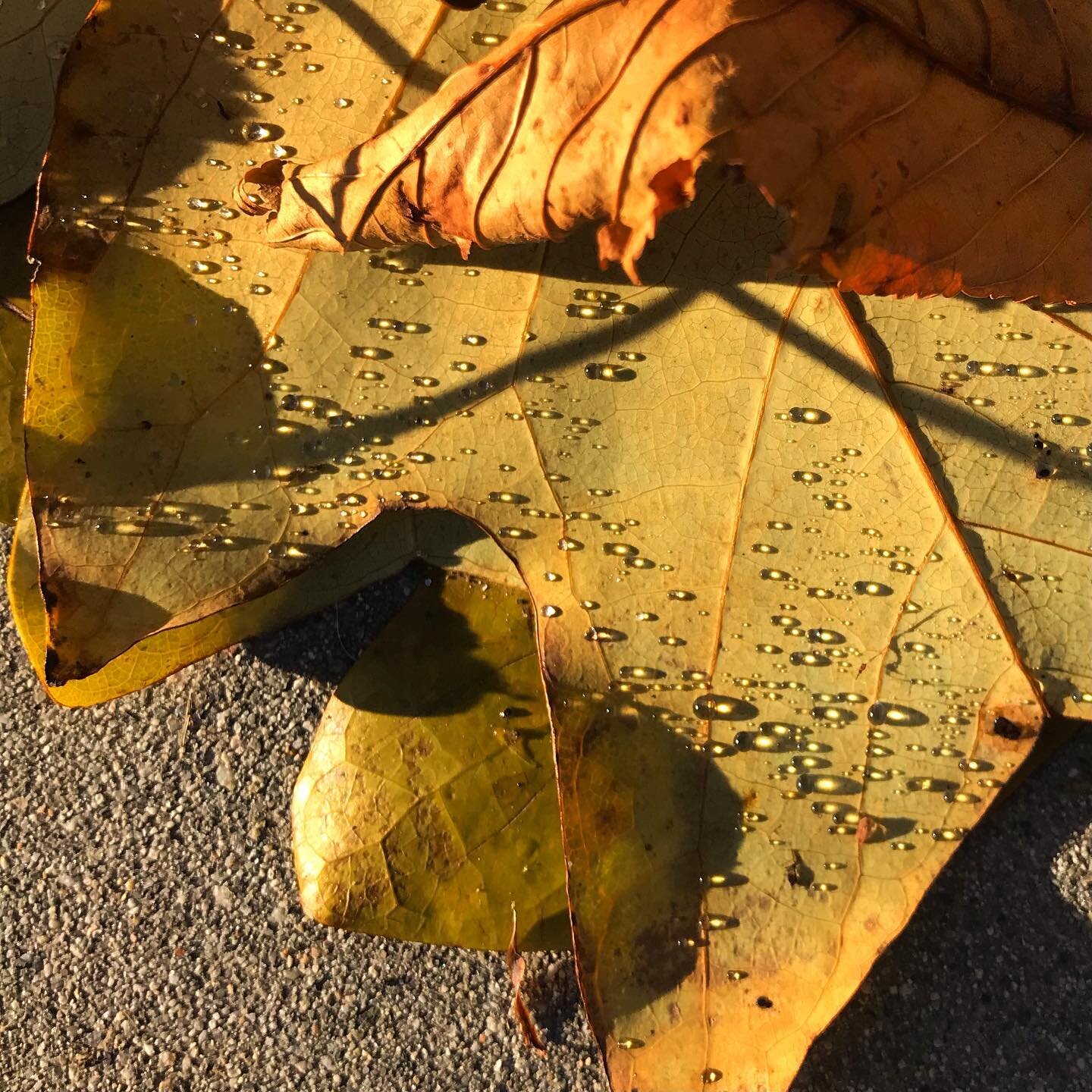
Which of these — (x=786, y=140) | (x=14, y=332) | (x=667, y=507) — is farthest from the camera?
(x=14, y=332)

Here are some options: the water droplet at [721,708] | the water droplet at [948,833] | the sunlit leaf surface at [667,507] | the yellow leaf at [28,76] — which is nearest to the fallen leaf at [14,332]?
the yellow leaf at [28,76]

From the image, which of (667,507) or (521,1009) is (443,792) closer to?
(521,1009)

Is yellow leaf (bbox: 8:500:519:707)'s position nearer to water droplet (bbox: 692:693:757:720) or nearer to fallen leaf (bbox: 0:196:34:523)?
fallen leaf (bbox: 0:196:34:523)

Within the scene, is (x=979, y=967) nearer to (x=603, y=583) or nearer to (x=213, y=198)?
(x=603, y=583)

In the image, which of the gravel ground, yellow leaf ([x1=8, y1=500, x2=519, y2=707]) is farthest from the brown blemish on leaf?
yellow leaf ([x1=8, y1=500, x2=519, y2=707])

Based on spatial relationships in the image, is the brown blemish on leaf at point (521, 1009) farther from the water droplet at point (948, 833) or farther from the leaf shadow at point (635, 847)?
the water droplet at point (948, 833)

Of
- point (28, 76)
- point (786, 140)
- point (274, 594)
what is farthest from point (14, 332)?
point (786, 140)
